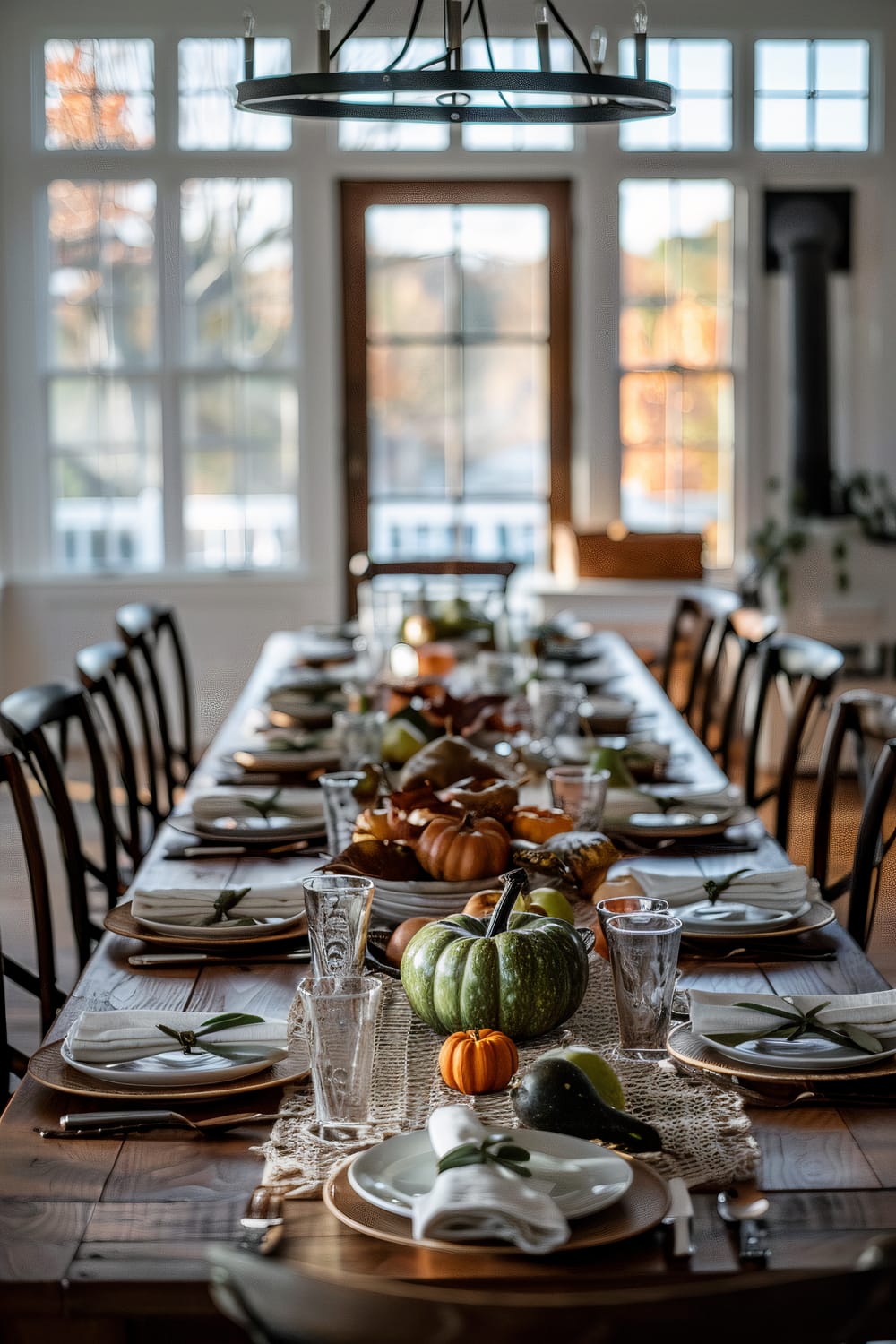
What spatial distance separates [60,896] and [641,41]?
117 inches

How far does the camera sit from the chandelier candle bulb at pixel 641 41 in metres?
2.15

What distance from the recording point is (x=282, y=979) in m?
1.69

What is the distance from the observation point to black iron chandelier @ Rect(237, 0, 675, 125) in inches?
82.4

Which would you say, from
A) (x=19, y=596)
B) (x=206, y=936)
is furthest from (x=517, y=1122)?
(x=19, y=596)

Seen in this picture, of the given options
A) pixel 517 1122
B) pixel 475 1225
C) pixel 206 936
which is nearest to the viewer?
pixel 475 1225

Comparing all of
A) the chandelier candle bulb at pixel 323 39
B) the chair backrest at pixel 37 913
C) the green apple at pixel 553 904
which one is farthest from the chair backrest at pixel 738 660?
the green apple at pixel 553 904

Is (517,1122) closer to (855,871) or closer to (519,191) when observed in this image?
(855,871)

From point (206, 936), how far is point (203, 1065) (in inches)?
17.3

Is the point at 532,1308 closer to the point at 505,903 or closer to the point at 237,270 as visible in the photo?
the point at 505,903

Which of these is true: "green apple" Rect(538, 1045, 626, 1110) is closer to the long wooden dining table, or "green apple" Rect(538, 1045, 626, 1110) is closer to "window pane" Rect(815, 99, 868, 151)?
the long wooden dining table

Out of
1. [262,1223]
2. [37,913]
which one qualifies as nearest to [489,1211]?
[262,1223]

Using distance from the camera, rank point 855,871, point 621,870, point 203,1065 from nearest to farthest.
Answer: point 203,1065, point 621,870, point 855,871

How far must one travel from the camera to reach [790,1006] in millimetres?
1482

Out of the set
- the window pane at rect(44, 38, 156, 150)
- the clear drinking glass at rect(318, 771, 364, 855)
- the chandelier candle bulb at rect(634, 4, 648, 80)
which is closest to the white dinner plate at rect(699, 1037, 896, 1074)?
the clear drinking glass at rect(318, 771, 364, 855)
